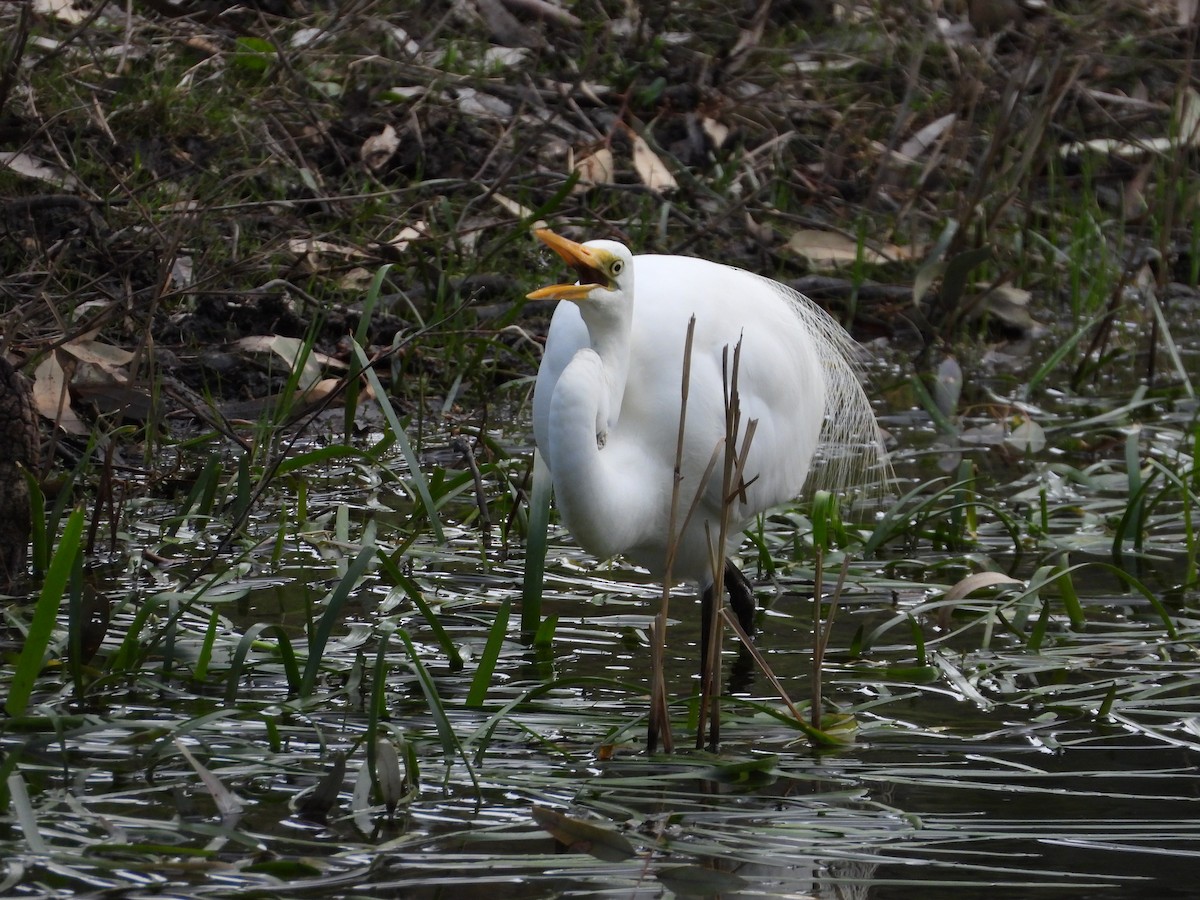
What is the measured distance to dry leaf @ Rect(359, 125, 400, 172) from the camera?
7004 millimetres

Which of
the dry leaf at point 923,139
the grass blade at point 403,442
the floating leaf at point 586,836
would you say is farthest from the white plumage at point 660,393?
the dry leaf at point 923,139

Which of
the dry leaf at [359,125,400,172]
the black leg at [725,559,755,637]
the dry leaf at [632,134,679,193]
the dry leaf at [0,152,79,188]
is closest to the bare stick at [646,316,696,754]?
the black leg at [725,559,755,637]

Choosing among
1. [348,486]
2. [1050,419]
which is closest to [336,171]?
[348,486]

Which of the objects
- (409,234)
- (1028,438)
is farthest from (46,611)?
(1028,438)

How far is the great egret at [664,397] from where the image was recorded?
11.0 ft

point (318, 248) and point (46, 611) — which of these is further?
point (318, 248)

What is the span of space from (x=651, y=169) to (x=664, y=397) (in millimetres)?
3815

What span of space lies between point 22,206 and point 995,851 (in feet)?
13.5

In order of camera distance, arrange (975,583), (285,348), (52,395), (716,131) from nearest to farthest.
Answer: (975,583)
(52,395)
(285,348)
(716,131)

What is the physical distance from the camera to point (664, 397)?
3.83m

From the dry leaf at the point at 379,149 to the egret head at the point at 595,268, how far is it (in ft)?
12.4

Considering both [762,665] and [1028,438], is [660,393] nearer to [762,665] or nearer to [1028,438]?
[762,665]

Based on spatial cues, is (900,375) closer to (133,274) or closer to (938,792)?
(133,274)

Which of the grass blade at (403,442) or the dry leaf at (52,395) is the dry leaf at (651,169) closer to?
the dry leaf at (52,395)
